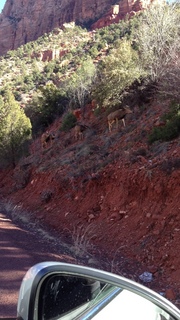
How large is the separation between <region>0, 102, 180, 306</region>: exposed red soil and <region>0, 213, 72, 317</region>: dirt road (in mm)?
850

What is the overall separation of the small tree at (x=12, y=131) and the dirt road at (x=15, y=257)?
16070 millimetres

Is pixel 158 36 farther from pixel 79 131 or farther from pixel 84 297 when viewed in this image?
pixel 84 297

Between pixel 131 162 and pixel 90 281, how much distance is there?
8.37m

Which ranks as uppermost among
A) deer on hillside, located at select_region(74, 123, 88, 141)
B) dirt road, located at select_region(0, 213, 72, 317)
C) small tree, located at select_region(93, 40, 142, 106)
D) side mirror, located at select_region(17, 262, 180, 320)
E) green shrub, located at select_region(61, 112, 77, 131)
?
small tree, located at select_region(93, 40, 142, 106)

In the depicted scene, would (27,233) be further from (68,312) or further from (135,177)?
(68,312)

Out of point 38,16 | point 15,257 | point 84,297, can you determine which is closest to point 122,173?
point 15,257

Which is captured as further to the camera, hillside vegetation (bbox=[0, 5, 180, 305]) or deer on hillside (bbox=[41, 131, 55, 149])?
deer on hillside (bbox=[41, 131, 55, 149])

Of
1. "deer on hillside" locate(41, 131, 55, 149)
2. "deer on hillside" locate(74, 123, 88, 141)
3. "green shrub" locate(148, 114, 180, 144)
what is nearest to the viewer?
"green shrub" locate(148, 114, 180, 144)

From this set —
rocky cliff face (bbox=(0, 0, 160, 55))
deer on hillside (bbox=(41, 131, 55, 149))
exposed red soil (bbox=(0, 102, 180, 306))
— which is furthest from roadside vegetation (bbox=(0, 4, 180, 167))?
rocky cliff face (bbox=(0, 0, 160, 55))

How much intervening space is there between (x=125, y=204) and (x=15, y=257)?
12.3 ft

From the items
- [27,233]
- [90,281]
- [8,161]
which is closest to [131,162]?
[27,233]

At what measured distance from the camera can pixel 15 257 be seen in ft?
21.3

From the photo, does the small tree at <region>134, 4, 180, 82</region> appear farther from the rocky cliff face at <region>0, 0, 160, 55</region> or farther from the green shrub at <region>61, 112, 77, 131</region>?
the rocky cliff face at <region>0, 0, 160, 55</region>

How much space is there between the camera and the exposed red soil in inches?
265
